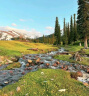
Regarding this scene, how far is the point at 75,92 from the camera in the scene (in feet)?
19.9

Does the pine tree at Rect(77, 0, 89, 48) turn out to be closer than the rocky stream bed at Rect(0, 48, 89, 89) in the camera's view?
No

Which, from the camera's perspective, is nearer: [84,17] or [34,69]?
[34,69]

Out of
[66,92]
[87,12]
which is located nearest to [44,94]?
[66,92]

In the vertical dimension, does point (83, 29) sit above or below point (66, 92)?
above

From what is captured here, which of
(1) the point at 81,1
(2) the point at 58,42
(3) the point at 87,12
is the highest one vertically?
(1) the point at 81,1

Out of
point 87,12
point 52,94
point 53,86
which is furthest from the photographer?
point 87,12

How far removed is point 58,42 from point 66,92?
67.0 metres

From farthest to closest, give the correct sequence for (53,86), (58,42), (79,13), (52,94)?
(58,42)
(79,13)
(53,86)
(52,94)

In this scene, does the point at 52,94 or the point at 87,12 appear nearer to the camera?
the point at 52,94

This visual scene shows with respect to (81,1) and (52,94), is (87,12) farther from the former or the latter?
(52,94)

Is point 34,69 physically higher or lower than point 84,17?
lower

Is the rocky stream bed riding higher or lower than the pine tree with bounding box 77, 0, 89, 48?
lower

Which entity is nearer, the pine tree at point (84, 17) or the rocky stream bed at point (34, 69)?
the rocky stream bed at point (34, 69)

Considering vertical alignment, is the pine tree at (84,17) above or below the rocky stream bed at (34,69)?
above
